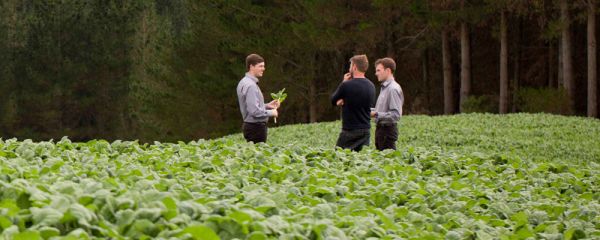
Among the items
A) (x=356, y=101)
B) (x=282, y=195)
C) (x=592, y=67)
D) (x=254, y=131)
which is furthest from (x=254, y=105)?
(x=592, y=67)

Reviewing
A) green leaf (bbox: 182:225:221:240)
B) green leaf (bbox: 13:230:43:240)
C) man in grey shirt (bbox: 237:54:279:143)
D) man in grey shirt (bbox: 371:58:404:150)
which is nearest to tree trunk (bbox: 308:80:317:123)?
A: man in grey shirt (bbox: 371:58:404:150)

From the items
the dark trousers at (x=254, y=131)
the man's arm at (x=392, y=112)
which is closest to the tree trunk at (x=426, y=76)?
the man's arm at (x=392, y=112)

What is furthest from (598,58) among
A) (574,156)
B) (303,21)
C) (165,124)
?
(165,124)

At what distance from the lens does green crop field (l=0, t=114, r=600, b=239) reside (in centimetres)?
502

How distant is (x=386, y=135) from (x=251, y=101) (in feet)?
6.71

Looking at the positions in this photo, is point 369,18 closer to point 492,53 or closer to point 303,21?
point 303,21

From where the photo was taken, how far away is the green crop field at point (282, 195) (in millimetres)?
5020

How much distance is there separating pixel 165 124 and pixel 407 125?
2609 centimetres

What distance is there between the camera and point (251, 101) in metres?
13.0

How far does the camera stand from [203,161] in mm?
9266

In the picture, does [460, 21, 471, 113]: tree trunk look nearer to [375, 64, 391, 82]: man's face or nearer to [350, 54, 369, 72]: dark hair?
[375, 64, 391, 82]: man's face

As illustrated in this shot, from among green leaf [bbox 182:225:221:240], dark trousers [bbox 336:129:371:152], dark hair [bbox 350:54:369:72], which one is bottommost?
dark trousers [bbox 336:129:371:152]

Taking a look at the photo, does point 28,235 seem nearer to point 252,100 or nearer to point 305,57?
point 252,100

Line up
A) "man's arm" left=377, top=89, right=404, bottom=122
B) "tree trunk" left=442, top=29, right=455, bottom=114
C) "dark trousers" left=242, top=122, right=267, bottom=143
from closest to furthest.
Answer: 1. "dark trousers" left=242, top=122, right=267, bottom=143
2. "man's arm" left=377, top=89, right=404, bottom=122
3. "tree trunk" left=442, top=29, right=455, bottom=114
